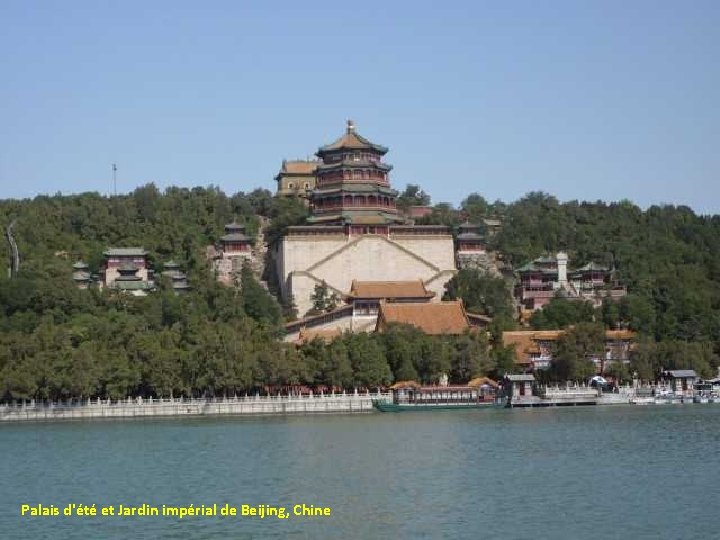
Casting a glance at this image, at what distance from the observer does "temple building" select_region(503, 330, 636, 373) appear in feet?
181

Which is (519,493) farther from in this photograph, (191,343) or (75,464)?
(191,343)

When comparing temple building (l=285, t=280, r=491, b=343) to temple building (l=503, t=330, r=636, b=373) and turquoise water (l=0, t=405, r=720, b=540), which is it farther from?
turquoise water (l=0, t=405, r=720, b=540)

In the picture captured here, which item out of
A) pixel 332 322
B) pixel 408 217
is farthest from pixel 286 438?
pixel 408 217

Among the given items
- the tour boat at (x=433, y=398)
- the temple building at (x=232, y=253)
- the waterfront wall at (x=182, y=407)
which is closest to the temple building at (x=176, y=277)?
the temple building at (x=232, y=253)

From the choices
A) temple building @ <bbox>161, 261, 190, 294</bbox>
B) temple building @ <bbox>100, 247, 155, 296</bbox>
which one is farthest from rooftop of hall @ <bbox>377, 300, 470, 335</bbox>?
temple building @ <bbox>100, 247, 155, 296</bbox>

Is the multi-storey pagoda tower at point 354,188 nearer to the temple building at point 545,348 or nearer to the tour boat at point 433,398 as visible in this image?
the temple building at point 545,348

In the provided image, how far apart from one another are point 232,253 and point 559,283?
53.4 feet

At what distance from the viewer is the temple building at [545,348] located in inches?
2174

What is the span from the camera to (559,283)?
68125 mm

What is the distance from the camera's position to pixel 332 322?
60.2 meters

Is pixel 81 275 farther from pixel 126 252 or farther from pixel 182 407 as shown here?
pixel 182 407

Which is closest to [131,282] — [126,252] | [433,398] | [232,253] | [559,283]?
[126,252]

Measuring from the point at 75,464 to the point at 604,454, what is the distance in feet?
41.7

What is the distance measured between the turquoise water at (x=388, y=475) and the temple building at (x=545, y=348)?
30.9 feet
